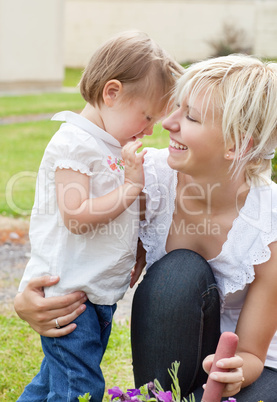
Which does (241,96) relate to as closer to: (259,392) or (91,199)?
(91,199)

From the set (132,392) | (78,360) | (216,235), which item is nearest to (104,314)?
(78,360)

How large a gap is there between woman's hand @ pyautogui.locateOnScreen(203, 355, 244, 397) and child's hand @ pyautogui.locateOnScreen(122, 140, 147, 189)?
29.9 inches

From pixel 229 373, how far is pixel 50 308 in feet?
2.82

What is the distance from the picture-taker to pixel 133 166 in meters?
2.33

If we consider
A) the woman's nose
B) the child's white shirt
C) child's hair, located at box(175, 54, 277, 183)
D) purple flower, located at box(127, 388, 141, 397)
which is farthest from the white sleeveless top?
purple flower, located at box(127, 388, 141, 397)

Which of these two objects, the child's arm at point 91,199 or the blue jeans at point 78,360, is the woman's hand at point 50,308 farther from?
the child's arm at point 91,199

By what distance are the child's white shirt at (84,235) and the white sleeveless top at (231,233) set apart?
0.11 meters

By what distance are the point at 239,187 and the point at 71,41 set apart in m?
28.8

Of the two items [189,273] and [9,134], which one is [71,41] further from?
[189,273]

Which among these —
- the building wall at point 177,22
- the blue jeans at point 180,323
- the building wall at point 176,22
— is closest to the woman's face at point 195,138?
the blue jeans at point 180,323

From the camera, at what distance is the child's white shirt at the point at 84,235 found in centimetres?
240

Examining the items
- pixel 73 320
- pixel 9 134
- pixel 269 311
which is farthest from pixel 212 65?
pixel 9 134

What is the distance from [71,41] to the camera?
98.5 ft

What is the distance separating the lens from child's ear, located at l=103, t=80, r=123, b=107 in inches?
97.0
